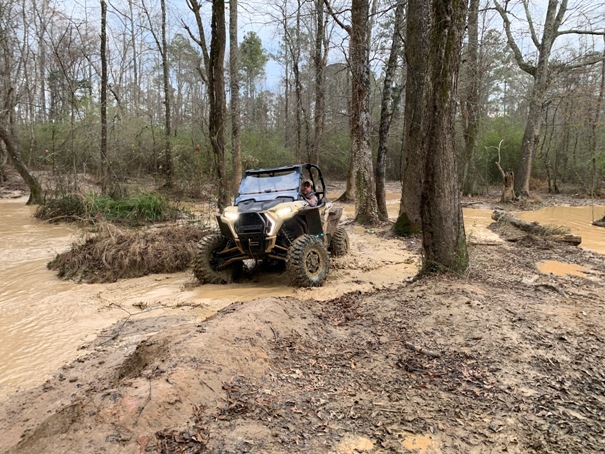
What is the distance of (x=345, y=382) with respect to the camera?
116 inches

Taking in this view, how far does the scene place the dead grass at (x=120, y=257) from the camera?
6996mm

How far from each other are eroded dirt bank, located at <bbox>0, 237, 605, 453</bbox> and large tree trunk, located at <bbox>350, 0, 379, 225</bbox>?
6912mm

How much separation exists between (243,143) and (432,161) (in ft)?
65.3

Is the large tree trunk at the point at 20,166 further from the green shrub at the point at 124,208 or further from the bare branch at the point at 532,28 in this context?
the bare branch at the point at 532,28

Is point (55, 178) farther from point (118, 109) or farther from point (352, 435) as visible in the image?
point (352, 435)

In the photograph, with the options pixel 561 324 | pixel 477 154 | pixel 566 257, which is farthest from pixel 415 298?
pixel 477 154

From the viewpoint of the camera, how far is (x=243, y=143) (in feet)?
78.5

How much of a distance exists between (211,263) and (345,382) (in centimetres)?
385

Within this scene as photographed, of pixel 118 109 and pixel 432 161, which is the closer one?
pixel 432 161

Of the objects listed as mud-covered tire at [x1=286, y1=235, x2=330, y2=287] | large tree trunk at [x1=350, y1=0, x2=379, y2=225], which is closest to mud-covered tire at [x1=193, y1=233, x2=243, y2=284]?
mud-covered tire at [x1=286, y1=235, x2=330, y2=287]

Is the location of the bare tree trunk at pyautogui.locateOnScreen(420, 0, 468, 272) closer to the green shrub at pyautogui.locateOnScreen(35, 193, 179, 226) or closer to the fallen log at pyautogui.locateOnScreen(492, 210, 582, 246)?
the fallen log at pyautogui.locateOnScreen(492, 210, 582, 246)

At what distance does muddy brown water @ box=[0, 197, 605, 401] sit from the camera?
4.01 metres

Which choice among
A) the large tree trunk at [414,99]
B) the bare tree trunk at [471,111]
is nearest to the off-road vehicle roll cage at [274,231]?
the large tree trunk at [414,99]

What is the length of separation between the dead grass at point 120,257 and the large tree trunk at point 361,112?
17.2ft
